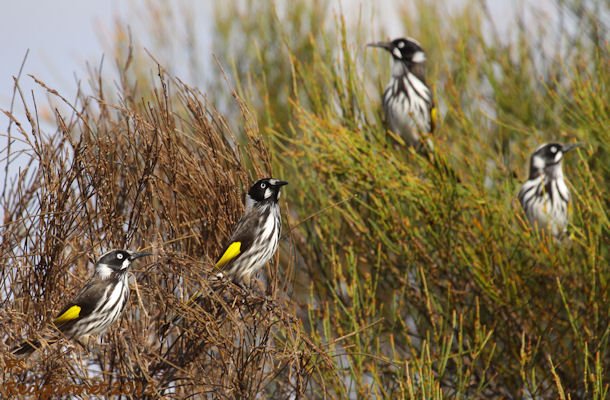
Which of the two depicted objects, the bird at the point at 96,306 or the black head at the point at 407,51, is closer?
the bird at the point at 96,306

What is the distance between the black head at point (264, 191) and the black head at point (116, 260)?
0.76 meters

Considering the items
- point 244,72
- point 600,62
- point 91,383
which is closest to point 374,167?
point 600,62

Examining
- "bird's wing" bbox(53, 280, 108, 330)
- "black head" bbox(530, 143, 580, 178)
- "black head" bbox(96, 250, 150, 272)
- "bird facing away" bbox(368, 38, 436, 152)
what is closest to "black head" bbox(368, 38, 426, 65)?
"bird facing away" bbox(368, 38, 436, 152)

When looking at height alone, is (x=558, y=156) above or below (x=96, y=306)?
below

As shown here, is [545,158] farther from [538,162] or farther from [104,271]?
[104,271]

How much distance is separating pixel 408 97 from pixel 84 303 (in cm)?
453

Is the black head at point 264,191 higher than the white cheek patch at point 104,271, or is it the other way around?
the black head at point 264,191

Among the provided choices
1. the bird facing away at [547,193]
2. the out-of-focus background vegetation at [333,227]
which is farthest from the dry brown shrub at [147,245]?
the bird facing away at [547,193]

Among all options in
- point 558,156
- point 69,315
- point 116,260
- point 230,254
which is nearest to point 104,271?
point 116,260

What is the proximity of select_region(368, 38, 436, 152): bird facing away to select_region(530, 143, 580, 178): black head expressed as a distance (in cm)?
96

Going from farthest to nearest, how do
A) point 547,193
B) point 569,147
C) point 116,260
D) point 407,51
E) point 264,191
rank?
point 407,51 → point 547,193 → point 569,147 → point 264,191 → point 116,260

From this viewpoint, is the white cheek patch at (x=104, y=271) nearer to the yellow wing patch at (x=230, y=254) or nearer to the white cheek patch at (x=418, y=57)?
the yellow wing patch at (x=230, y=254)

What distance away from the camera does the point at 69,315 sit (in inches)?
167

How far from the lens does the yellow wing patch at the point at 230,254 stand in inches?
179
